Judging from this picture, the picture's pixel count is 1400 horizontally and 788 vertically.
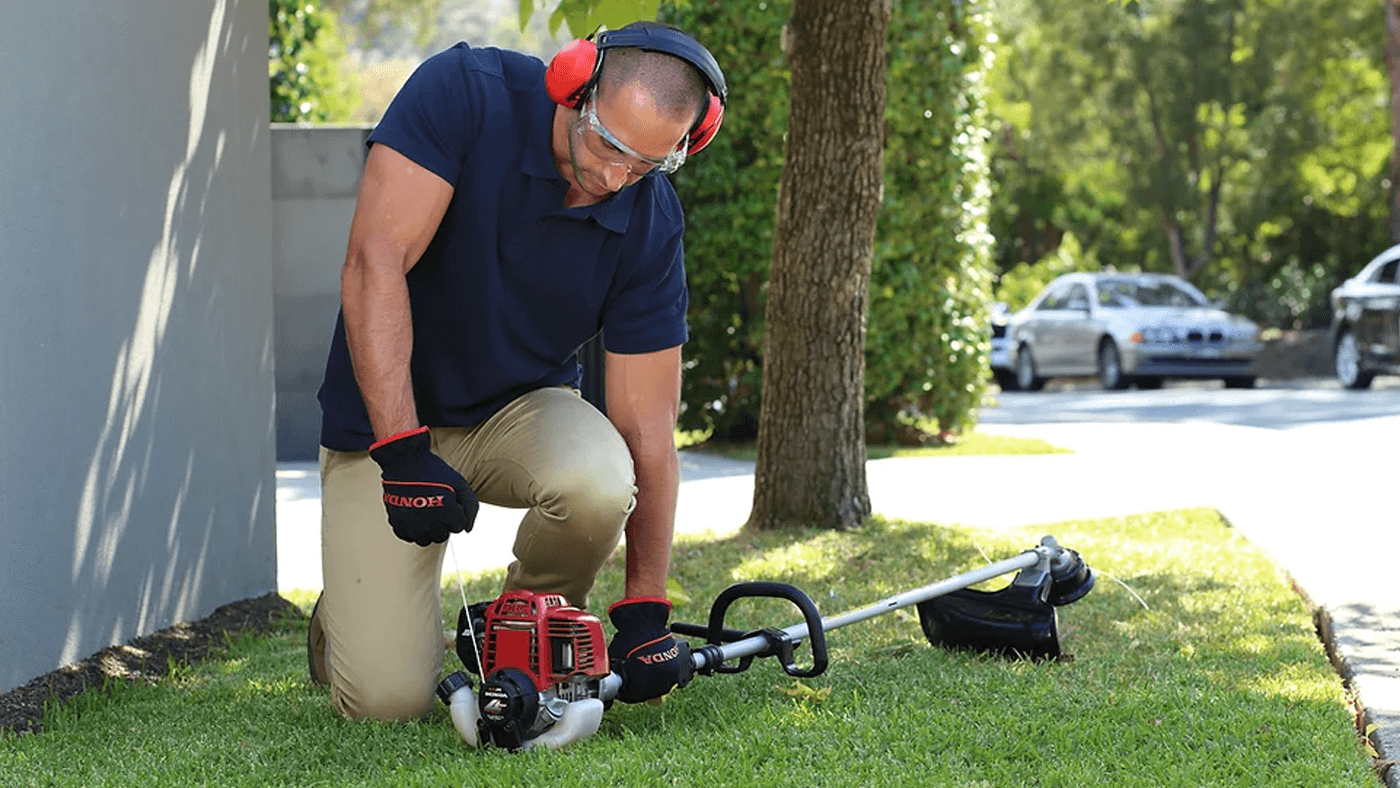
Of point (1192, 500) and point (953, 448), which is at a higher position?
point (1192, 500)

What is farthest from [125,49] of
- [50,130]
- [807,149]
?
[807,149]

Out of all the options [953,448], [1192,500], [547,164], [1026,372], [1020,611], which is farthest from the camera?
[1026,372]

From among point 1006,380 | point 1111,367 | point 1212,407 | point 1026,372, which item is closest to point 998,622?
point 1212,407

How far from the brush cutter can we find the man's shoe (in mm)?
508

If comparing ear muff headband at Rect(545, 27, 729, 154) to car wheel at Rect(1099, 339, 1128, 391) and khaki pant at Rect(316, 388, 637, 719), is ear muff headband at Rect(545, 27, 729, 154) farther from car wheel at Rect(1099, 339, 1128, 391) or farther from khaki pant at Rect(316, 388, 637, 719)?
car wheel at Rect(1099, 339, 1128, 391)

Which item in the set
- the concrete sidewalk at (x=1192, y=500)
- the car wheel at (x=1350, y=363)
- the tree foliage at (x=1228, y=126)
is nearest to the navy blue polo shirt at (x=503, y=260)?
the concrete sidewalk at (x=1192, y=500)

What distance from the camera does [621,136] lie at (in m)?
3.37

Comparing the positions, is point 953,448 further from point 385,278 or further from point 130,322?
point 385,278

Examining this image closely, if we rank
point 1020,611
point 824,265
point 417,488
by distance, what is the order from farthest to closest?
point 824,265
point 1020,611
point 417,488

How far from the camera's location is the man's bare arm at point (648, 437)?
389 centimetres

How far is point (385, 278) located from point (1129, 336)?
1649 centimetres

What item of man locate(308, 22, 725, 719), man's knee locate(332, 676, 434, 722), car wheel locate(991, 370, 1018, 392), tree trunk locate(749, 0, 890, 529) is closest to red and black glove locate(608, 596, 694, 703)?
man locate(308, 22, 725, 719)

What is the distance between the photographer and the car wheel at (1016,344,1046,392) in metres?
21.2

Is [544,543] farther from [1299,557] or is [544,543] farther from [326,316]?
[326,316]
